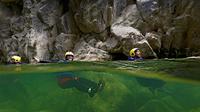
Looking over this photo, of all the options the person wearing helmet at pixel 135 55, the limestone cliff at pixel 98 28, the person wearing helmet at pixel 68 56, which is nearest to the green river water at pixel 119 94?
the person wearing helmet at pixel 135 55

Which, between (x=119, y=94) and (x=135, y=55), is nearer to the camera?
(x=119, y=94)

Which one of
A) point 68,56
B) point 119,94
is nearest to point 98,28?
point 68,56

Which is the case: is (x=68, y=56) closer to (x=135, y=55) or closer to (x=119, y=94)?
(x=135, y=55)

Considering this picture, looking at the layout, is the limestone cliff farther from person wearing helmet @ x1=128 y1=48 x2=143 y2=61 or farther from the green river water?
the green river water

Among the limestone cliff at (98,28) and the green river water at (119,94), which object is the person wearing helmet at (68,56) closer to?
the limestone cliff at (98,28)

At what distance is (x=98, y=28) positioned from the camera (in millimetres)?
18922

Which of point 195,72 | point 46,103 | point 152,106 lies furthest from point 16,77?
point 152,106

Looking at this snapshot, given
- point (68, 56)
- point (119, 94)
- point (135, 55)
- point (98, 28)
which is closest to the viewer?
point (119, 94)

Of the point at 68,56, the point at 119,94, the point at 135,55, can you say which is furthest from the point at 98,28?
the point at 119,94

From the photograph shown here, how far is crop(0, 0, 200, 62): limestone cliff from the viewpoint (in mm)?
17062

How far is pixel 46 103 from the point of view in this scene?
6.93 m

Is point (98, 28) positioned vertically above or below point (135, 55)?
above

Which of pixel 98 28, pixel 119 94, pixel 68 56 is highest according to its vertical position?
pixel 98 28

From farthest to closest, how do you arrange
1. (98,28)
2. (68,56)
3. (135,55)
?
(98,28) < (68,56) < (135,55)
